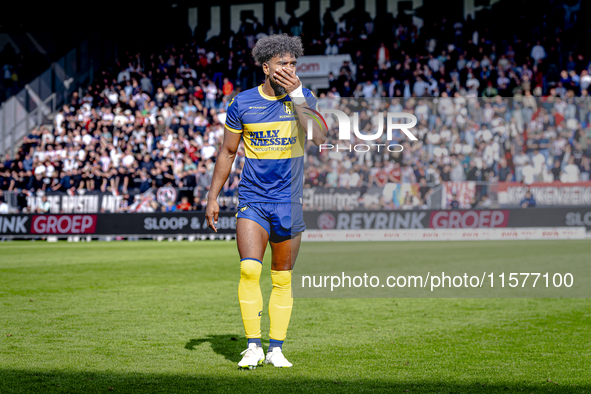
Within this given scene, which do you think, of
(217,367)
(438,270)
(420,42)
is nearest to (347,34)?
(420,42)

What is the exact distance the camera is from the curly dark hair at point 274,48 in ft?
16.9

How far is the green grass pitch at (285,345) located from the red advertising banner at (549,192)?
36.5 ft

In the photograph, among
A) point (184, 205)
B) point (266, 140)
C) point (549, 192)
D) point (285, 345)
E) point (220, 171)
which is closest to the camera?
point (266, 140)

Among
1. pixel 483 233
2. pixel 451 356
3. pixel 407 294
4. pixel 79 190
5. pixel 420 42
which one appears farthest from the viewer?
pixel 420 42

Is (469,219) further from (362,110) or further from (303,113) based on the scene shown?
(303,113)

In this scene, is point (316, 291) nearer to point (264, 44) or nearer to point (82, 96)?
point (264, 44)

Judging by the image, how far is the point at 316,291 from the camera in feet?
35.2

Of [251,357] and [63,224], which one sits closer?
[251,357]

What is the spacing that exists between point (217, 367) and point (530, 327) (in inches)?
146

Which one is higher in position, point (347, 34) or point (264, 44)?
point (347, 34)

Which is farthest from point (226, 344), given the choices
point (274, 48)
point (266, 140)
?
point (274, 48)

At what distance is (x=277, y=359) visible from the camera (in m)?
5.23

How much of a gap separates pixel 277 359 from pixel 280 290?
0.53m

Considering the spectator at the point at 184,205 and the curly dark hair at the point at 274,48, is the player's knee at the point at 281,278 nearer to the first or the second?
the curly dark hair at the point at 274,48
